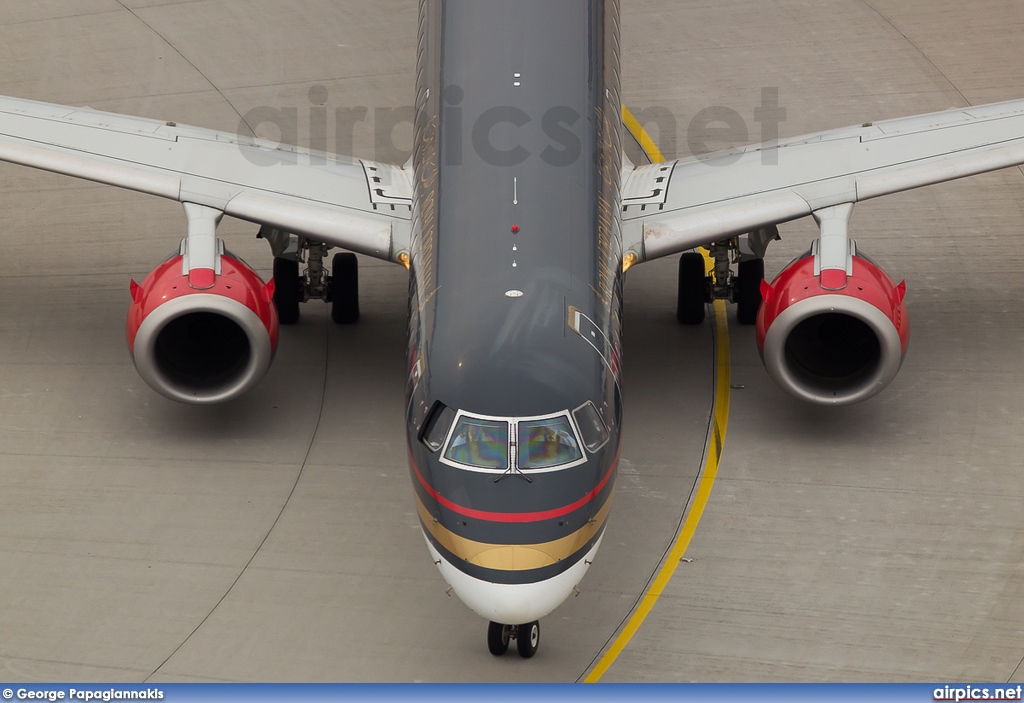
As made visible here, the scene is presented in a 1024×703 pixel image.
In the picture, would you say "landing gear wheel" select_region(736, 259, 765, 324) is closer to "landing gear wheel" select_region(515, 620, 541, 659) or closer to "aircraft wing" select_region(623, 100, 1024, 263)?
"aircraft wing" select_region(623, 100, 1024, 263)

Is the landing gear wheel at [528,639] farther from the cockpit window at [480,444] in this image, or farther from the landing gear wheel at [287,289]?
the landing gear wheel at [287,289]

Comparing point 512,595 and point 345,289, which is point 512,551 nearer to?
point 512,595

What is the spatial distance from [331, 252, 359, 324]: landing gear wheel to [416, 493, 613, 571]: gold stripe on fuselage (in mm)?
6113

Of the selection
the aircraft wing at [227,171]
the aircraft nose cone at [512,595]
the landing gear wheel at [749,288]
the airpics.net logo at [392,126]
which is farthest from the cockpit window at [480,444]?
the airpics.net logo at [392,126]

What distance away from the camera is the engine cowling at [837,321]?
1588cm

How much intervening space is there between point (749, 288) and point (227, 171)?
21.0 ft

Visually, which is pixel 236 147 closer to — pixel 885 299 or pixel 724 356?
pixel 724 356

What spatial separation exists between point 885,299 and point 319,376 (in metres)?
6.67

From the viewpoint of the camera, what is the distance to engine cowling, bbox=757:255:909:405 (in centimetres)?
1588

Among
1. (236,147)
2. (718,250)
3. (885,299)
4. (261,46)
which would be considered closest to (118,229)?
(236,147)

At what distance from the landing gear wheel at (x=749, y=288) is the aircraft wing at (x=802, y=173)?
3.98 ft

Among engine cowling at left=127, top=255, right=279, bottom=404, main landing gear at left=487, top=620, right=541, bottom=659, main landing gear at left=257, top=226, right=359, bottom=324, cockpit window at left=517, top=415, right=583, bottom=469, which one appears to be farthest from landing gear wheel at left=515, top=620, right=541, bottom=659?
main landing gear at left=257, top=226, right=359, bottom=324

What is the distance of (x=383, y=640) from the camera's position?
1423 centimetres

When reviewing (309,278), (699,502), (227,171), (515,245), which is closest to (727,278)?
(699,502)
